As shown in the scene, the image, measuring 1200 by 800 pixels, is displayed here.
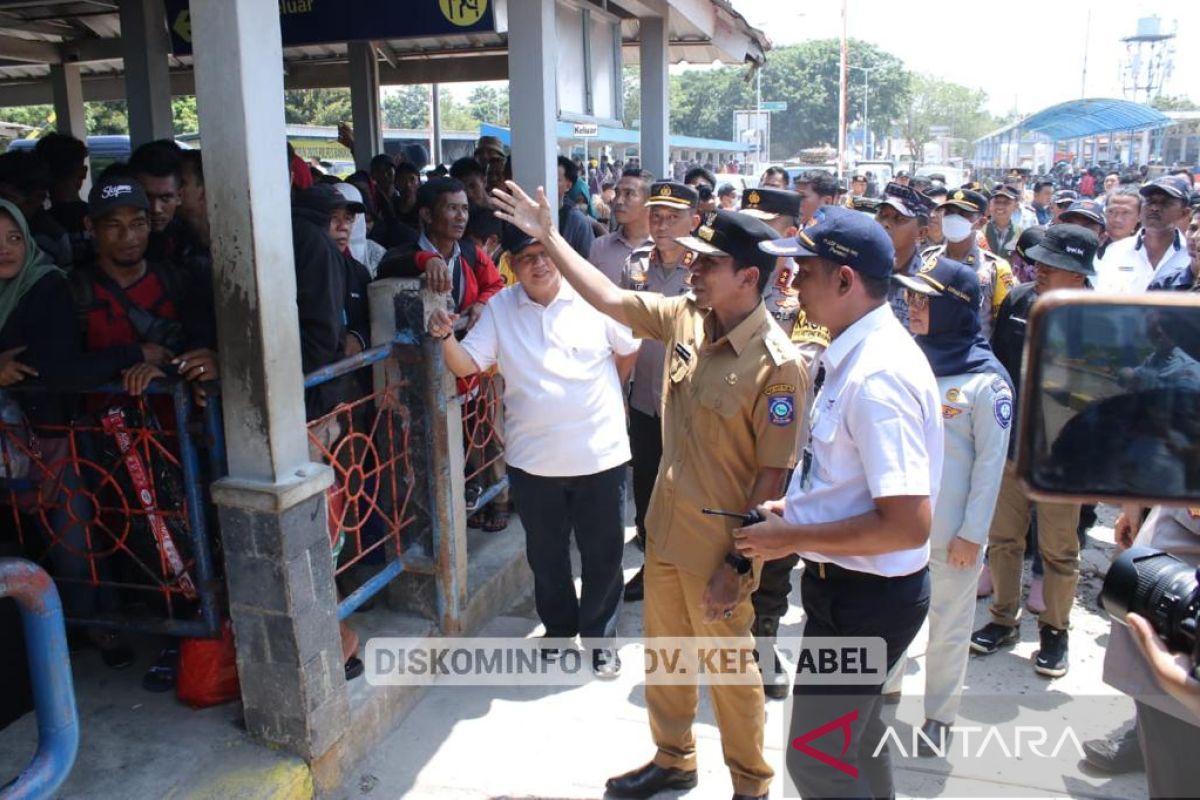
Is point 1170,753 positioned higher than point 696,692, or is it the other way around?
point 1170,753

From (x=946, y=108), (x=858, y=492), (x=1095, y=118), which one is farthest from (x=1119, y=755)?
(x=946, y=108)

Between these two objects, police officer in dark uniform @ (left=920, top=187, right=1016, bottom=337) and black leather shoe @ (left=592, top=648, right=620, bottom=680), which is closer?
black leather shoe @ (left=592, top=648, right=620, bottom=680)

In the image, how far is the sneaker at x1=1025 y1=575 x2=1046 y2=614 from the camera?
15.1 feet

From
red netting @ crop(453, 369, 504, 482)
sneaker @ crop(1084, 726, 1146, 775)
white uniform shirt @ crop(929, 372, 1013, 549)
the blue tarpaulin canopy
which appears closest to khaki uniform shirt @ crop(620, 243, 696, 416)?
red netting @ crop(453, 369, 504, 482)

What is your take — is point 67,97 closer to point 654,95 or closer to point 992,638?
point 654,95

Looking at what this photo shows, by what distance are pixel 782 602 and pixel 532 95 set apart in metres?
2.75

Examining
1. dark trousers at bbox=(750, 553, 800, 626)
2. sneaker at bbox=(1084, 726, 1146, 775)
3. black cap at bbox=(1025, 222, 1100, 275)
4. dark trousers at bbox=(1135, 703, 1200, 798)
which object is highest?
black cap at bbox=(1025, 222, 1100, 275)

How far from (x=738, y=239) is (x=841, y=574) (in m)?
1.00

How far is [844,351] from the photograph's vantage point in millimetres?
2377

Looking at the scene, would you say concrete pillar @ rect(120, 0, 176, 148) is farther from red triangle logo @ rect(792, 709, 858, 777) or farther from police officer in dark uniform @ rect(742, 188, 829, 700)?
red triangle logo @ rect(792, 709, 858, 777)

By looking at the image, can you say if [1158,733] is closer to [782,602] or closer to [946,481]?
[946,481]

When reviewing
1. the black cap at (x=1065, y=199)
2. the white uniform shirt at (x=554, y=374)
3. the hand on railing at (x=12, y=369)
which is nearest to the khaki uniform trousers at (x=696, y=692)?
the white uniform shirt at (x=554, y=374)

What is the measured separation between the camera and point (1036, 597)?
4684 mm

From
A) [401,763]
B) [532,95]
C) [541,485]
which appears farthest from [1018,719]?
[532,95]
